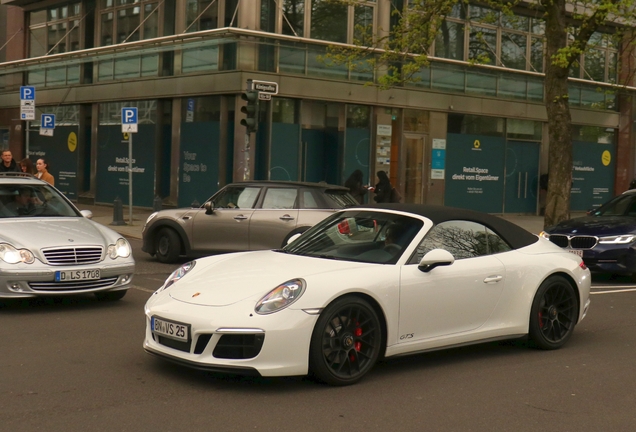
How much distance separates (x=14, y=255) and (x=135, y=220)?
14823mm

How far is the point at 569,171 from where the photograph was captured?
1973 centimetres

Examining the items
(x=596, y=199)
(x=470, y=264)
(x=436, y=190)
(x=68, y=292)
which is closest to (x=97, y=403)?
(x=470, y=264)

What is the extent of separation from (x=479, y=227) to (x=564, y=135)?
41.4 feet

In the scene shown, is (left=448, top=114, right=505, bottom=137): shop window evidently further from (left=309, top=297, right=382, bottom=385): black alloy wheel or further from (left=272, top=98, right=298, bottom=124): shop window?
(left=309, top=297, right=382, bottom=385): black alloy wheel

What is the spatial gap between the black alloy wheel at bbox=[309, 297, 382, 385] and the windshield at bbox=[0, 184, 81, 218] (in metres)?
5.41

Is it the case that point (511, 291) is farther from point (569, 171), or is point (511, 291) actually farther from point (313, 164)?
point (313, 164)

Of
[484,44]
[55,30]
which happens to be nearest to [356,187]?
[484,44]

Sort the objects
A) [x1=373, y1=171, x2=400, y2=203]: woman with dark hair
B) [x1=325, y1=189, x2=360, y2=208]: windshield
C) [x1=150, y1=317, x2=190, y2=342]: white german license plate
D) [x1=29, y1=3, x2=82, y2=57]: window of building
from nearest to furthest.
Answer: [x1=150, y1=317, x2=190, y2=342]: white german license plate < [x1=325, y1=189, x2=360, y2=208]: windshield < [x1=373, y1=171, x2=400, y2=203]: woman with dark hair < [x1=29, y1=3, x2=82, y2=57]: window of building

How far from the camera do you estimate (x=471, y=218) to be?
759 centimetres

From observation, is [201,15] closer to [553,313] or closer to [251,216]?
[251,216]

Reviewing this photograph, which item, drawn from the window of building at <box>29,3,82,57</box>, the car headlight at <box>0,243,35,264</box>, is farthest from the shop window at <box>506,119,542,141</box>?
the car headlight at <box>0,243,35,264</box>

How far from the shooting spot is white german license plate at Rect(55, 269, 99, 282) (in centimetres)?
941

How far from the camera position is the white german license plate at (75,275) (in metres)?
9.41

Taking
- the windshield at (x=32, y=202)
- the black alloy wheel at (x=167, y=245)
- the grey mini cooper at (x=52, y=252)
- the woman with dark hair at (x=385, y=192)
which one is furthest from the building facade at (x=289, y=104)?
the grey mini cooper at (x=52, y=252)
